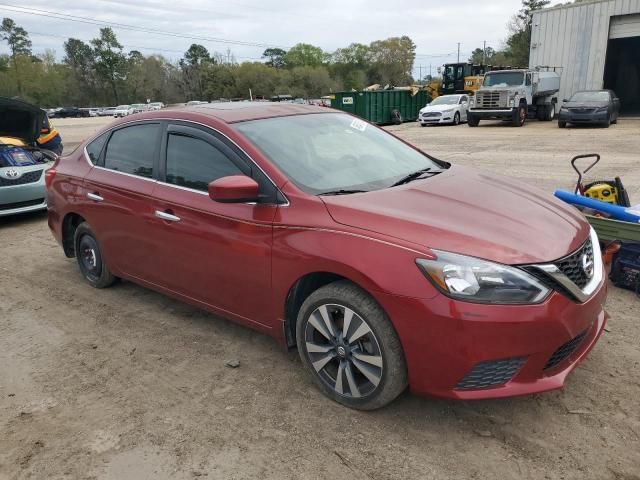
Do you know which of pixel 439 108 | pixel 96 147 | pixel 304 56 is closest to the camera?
pixel 96 147

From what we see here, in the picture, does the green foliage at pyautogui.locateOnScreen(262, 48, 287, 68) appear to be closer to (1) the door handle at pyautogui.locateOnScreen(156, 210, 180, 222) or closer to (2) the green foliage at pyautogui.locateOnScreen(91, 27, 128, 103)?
(2) the green foliage at pyautogui.locateOnScreen(91, 27, 128, 103)

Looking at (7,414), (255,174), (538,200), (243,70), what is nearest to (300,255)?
(255,174)

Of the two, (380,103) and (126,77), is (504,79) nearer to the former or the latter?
(380,103)

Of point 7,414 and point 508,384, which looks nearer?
point 508,384

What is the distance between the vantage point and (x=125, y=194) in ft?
13.2

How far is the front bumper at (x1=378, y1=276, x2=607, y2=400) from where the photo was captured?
236 centimetres

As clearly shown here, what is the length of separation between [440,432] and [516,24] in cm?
8487

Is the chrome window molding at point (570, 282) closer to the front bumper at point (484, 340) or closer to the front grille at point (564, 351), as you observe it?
the front bumper at point (484, 340)

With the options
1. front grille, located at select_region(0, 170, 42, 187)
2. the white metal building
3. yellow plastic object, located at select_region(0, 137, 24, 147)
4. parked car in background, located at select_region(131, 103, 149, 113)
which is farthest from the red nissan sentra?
the white metal building

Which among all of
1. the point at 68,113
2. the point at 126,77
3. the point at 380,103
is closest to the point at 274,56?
the point at 126,77

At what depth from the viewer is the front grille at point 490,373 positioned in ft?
8.01

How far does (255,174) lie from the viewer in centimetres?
315

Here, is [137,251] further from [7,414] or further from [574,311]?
[574,311]

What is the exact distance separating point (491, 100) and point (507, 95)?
2.27 ft
